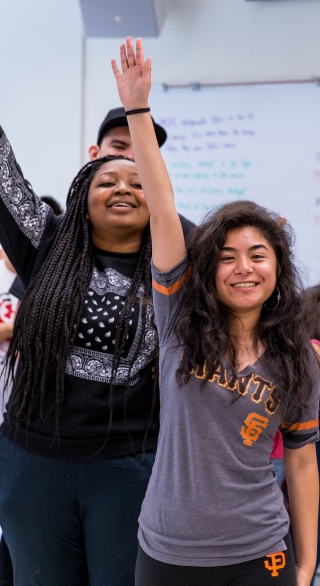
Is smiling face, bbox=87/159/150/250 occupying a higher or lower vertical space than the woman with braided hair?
higher

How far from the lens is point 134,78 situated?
1.20 metres

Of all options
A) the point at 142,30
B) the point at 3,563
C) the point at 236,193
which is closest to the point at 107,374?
the point at 3,563

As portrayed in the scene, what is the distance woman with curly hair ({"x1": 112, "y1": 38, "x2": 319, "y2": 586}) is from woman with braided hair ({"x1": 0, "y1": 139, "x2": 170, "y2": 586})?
0.20 metres

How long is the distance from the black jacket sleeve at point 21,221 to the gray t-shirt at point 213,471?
0.44m

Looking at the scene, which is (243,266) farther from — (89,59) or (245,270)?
(89,59)

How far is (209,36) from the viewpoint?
295cm

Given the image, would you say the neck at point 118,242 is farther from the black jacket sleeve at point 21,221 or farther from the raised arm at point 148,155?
the raised arm at point 148,155

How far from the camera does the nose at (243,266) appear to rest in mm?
1229

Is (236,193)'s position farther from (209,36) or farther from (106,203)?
(106,203)

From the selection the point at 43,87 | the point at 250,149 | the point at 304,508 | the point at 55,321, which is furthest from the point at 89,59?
the point at 304,508

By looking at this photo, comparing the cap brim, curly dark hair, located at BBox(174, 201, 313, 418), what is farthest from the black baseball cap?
curly dark hair, located at BBox(174, 201, 313, 418)

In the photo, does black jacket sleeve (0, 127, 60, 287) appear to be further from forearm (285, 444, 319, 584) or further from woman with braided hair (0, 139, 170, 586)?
forearm (285, 444, 319, 584)

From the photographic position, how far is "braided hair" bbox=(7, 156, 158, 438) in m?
1.46

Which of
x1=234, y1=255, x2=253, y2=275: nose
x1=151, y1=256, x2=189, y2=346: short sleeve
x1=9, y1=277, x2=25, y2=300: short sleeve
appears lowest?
x1=9, y1=277, x2=25, y2=300: short sleeve
